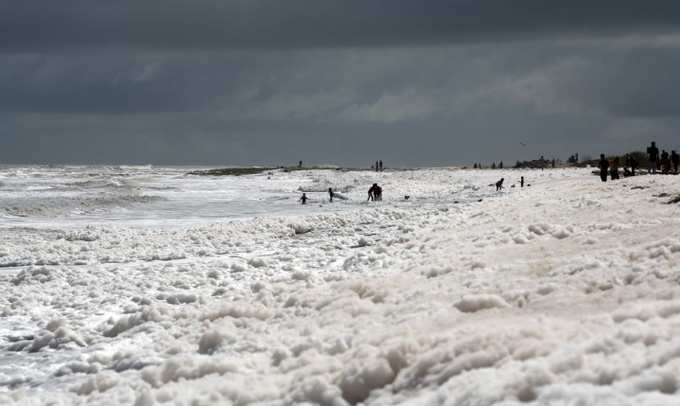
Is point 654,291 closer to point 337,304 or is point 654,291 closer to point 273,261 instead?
point 337,304

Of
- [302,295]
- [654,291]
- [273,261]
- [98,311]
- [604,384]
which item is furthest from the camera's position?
[273,261]

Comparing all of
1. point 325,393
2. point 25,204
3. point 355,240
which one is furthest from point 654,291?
point 25,204

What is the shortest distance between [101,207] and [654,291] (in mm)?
37317

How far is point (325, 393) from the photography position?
285 inches

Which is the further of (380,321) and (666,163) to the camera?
(666,163)

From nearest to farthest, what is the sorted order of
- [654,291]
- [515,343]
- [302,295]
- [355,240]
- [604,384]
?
[604,384] < [515,343] < [654,291] < [302,295] < [355,240]

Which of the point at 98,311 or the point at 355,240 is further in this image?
the point at 355,240

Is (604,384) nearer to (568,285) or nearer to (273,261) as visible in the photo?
(568,285)

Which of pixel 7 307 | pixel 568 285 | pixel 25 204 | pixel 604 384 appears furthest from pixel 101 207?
pixel 604 384

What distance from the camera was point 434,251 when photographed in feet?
51.3

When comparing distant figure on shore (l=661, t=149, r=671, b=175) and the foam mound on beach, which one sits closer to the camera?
the foam mound on beach

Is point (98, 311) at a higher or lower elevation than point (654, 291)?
lower

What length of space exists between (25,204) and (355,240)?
2898 centimetres

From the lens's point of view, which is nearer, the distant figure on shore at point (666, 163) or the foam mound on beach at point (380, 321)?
the foam mound on beach at point (380, 321)
